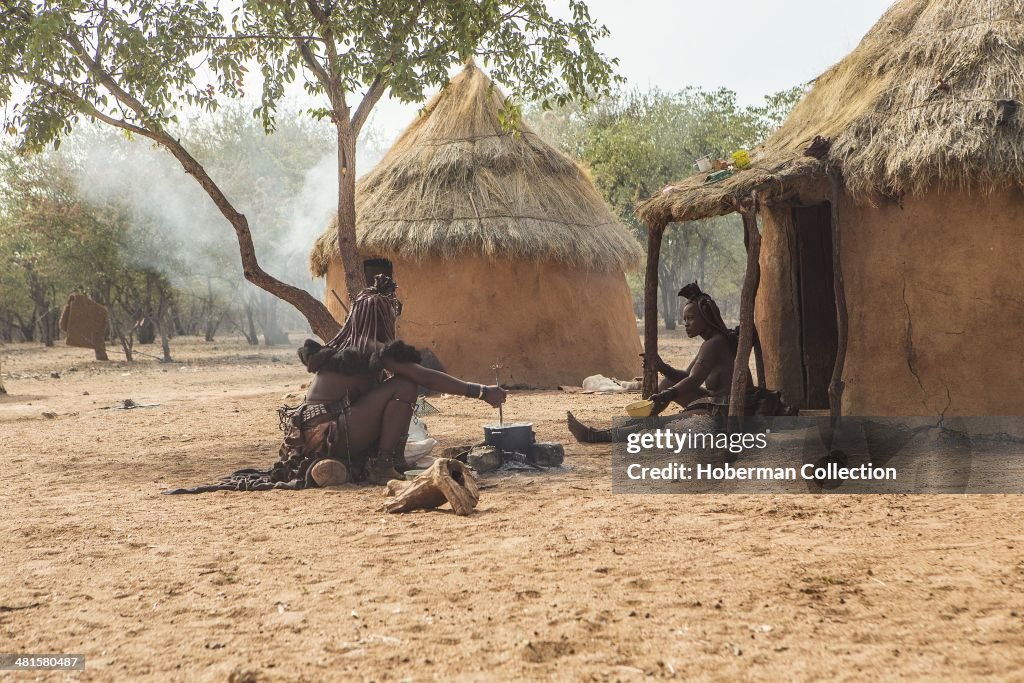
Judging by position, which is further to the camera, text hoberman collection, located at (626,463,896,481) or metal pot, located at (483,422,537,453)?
metal pot, located at (483,422,537,453)

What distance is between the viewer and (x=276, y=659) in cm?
266

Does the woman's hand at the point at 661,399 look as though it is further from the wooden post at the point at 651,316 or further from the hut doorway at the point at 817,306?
the hut doorway at the point at 817,306

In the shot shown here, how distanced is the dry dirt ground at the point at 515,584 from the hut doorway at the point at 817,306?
9.49ft

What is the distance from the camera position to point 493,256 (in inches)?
434

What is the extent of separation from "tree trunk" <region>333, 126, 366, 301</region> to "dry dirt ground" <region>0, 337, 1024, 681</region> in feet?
11.7

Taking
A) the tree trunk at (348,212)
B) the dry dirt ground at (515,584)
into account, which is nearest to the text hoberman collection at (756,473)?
the dry dirt ground at (515,584)

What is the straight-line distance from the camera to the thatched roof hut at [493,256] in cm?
1101

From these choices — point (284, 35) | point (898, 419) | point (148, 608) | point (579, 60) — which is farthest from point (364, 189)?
point (148, 608)

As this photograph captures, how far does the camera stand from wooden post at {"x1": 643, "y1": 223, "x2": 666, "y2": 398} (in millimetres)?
6963

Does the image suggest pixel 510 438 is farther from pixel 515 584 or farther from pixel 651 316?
pixel 515 584

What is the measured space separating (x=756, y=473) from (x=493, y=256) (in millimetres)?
6359

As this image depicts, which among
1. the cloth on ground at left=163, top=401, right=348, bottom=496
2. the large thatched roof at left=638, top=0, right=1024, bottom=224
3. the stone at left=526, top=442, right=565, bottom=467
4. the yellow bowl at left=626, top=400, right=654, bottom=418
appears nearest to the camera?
the cloth on ground at left=163, top=401, right=348, bottom=496

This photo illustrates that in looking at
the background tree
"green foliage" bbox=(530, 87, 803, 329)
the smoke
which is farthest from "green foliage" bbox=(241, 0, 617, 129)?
"green foliage" bbox=(530, 87, 803, 329)

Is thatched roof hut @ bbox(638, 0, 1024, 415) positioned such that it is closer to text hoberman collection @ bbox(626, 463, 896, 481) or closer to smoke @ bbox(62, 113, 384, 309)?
text hoberman collection @ bbox(626, 463, 896, 481)
